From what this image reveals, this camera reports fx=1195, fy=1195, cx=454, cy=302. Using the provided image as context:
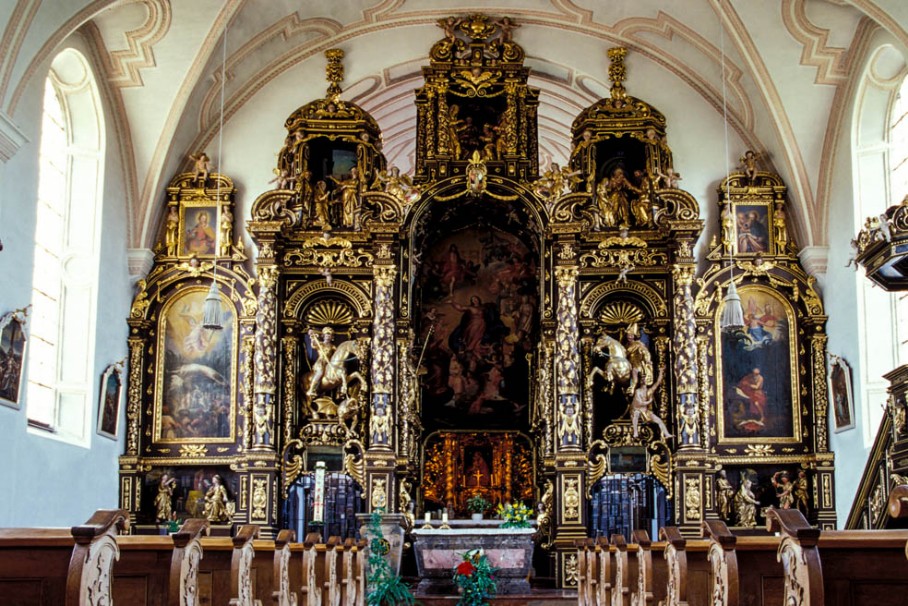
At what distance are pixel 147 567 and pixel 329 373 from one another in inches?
469

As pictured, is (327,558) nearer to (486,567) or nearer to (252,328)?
(486,567)

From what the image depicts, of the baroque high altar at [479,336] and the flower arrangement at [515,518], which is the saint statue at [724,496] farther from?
the flower arrangement at [515,518]

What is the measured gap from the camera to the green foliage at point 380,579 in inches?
611

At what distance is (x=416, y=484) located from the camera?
2098 centimetres

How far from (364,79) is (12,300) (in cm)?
1004

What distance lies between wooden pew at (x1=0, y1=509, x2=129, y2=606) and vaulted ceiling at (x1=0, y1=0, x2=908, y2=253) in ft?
37.6

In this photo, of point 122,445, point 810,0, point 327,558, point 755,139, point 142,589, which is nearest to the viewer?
→ point 142,589

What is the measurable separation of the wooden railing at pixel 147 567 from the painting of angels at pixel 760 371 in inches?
410

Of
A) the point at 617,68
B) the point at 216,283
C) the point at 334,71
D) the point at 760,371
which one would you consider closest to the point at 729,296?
the point at 760,371

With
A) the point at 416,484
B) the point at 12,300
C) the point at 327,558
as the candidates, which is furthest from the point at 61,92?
the point at 327,558

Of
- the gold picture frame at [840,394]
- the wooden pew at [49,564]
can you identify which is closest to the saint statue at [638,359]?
the gold picture frame at [840,394]

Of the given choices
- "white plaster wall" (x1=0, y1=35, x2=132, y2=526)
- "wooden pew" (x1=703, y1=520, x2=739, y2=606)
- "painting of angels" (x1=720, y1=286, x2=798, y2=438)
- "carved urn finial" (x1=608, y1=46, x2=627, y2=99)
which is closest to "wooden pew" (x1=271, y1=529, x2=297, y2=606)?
"wooden pew" (x1=703, y1=520, x2=739, y2=606)

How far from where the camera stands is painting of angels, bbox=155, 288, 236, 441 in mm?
20859

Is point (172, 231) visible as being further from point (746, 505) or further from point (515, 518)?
point (746, 505)
